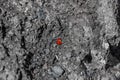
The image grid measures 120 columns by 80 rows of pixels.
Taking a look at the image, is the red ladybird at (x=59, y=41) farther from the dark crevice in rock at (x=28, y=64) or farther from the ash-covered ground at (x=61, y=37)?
the dark crevice in rock at (x=28, y=64)

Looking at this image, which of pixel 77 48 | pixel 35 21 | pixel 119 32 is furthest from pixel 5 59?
pixel 119 32

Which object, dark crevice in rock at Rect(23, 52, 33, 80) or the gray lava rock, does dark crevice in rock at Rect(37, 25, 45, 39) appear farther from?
the gray lava rock

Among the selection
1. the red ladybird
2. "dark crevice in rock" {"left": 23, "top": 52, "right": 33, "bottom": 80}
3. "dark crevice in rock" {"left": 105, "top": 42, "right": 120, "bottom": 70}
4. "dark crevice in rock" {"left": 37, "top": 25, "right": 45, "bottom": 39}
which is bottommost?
"dark crevice in rock" {"left": 105, "top": 42, "right": 120, "bottom": 70}

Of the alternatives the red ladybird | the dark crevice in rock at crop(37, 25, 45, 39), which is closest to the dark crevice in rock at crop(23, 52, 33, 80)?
the dark crevice in rock at crop(37, 25, 45, 39)

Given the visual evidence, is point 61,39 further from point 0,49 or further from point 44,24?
point 0,49

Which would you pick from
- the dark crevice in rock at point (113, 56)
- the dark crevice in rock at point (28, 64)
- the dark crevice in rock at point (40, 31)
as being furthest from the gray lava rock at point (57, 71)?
the dark crevice in rock at point (113, 56)

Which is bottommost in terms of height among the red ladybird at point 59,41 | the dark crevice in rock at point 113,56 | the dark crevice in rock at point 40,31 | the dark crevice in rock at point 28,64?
the dark crevice in rock at point 113,56

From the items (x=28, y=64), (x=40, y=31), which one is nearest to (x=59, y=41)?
(x=40, y=31)

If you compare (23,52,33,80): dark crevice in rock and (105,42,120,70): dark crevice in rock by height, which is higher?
(23,52,33,80): dark crevice in rock
